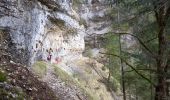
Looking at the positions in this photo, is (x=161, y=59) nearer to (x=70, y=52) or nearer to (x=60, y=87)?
(x=60, y=87)

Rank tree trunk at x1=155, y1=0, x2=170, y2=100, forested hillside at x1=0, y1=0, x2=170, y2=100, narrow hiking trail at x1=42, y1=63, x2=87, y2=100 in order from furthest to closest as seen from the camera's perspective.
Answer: narrow hiking trail at x1=42, y1=63, x2=87, y2=100
forested hillside at x1=0, y1=0, x2=170, y2=100
tree trunk at x1=155, y1=0, x2=170, y2=100

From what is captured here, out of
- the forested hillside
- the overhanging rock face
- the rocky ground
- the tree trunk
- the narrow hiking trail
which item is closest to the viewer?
the rocky ground

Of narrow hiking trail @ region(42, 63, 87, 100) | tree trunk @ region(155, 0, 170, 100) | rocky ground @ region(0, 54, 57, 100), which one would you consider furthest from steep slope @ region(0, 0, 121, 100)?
tree trunk @ region(155, 0, 170, 100)

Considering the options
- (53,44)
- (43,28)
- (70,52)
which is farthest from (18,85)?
(70,52)

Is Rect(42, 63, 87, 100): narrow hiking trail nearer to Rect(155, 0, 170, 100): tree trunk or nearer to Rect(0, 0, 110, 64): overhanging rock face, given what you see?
Rect(0, 0, 110, 64): overhanging rock face

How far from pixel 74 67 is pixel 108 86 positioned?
239 inches

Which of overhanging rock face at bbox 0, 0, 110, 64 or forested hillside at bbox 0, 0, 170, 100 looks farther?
overhanging rock face at bbox 0, 0, 110, 64

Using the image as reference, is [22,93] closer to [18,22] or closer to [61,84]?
[18,22]

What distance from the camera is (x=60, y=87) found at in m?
18.1

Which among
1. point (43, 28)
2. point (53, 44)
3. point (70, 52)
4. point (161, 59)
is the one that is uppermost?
point (43, 28)

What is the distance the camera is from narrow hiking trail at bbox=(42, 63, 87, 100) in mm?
17184

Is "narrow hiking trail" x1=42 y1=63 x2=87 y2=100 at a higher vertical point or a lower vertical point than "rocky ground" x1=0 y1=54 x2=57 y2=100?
lower

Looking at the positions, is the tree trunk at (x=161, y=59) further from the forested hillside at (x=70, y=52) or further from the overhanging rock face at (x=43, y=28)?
the overhanging rock face at (x=43, y=28)

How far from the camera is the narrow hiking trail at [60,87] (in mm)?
17184
